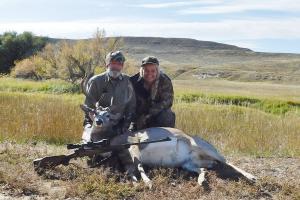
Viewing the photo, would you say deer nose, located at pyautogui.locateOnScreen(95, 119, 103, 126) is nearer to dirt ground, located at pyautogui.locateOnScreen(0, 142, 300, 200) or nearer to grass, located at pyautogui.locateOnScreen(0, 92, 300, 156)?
dirt ground, located at pyautogui.locateOnScreen(0, 142, 300, 200)

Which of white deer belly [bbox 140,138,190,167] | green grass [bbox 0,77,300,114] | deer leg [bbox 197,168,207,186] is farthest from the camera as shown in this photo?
green grass [bbox 0,77,300,114]

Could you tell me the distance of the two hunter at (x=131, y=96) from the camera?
26.7 ft

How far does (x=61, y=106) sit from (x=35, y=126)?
2.28 meters

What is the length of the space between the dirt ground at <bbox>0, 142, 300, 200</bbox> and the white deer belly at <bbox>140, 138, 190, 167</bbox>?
6.4 inches

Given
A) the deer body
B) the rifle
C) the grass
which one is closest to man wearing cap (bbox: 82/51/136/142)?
→ the rifle

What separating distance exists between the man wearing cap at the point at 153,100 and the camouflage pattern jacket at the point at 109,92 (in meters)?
0.35

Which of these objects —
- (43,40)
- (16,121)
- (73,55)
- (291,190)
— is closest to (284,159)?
(291,190)

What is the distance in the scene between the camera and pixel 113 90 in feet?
27.0

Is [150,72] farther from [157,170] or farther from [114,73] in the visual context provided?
[157,170]

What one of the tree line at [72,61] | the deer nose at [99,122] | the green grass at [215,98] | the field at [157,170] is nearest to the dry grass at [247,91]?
the green grass at [215,98]

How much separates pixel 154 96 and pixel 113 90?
0.74 meters

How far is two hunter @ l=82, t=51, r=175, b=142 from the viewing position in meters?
8.15

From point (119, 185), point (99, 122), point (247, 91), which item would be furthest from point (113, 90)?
point (247, 91)

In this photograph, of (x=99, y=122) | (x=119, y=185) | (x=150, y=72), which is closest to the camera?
(x=119, y=185)
